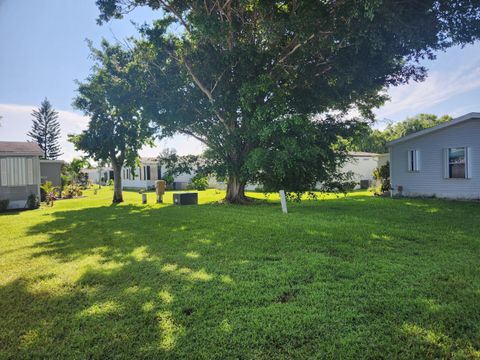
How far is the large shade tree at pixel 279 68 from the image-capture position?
9.43 meters

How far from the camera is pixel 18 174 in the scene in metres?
14.9

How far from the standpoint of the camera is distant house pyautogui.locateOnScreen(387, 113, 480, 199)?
12.7 meters

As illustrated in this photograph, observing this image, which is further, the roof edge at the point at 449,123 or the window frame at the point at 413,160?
the window frame at the point at 413,160

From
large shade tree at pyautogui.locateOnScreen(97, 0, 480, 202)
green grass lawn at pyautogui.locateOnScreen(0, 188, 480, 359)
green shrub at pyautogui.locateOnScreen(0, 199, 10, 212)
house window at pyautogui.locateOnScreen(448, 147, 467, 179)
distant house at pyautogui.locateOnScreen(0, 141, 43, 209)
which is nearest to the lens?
green grass lawn at pyautogui.locateOnScreen(0, 188, 480, 359)

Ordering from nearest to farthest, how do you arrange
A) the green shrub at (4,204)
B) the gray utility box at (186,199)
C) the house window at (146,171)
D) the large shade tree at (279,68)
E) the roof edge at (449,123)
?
the large shade tree at (279,68) < the roof edge at (449,123) < the green shrub at (4,204) < the gray utility box at (186,199) < the house window at (146,171)

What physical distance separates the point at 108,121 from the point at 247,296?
56.9ft

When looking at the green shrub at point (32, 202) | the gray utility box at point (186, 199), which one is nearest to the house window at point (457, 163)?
the gray utility box at point (186, 199)

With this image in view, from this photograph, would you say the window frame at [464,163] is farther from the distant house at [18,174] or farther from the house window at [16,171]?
the house window at [16,171]

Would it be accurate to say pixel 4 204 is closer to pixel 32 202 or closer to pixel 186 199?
pixel 32 202

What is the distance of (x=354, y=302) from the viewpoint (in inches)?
121

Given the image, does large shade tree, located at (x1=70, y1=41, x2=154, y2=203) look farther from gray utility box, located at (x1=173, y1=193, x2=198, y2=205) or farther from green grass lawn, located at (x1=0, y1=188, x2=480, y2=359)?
green grass lawn, located at (x1=0, y1=188, x2=480, y2=359)

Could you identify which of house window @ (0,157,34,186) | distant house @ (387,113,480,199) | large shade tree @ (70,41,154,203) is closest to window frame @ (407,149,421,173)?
distant house @ (387,113,480,199)

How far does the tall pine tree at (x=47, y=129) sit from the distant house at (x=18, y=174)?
149 feet

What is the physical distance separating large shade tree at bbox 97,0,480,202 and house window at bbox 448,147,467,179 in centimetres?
386
